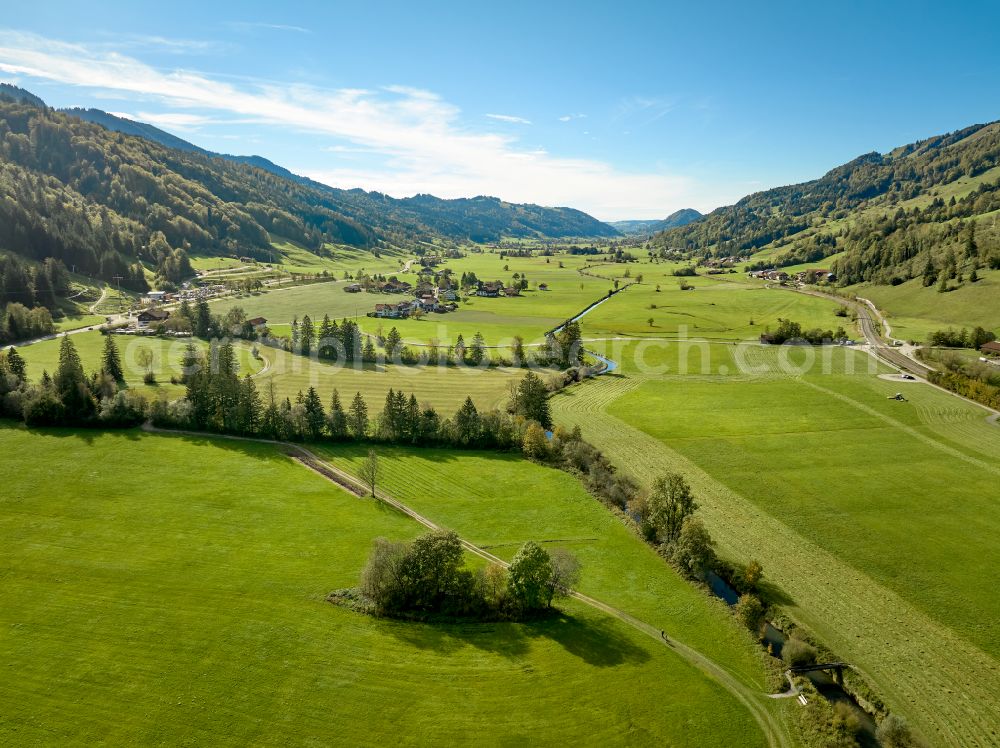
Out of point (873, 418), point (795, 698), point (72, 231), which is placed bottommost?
point (795, 698)

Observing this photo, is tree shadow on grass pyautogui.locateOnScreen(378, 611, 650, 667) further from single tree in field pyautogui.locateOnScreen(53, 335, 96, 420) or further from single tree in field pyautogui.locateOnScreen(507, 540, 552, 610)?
single tree in field pyautogui.locateOnScreen(53, 335, 96, 420)

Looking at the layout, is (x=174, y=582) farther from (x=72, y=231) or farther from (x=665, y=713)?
(x=72, y=231)

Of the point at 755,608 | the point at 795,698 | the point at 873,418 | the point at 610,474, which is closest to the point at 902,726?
the point at 795,698

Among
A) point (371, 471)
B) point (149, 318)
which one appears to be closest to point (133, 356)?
point (149, 318)

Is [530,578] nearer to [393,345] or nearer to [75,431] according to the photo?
[75,431]

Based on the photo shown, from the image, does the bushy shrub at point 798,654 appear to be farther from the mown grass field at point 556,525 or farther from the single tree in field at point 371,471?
the single tree in field at point 371,471

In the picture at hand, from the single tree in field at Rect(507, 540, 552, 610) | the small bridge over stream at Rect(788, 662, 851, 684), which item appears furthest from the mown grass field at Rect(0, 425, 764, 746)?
the small bridge over stream at Rect(788, 662, 851, 684)

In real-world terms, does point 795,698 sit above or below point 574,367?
below
